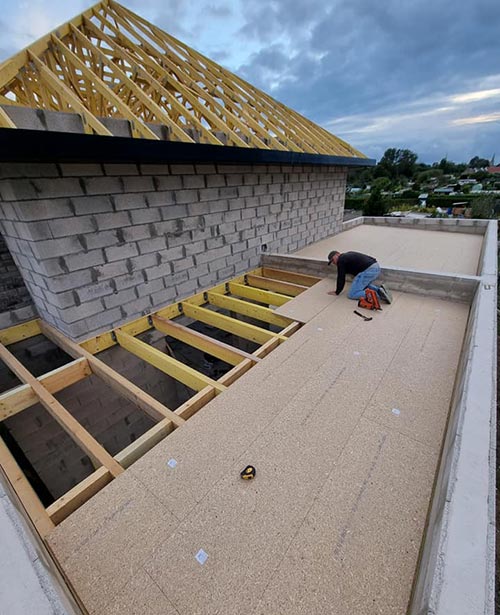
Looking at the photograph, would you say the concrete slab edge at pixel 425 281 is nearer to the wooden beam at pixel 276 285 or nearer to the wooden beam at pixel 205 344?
the wooden beam at pixel 276 285

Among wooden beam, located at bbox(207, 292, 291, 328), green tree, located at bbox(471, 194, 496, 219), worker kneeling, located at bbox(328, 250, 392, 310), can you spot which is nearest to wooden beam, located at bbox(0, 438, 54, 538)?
wooden beam, located at bbox(207, 292, 291, 328)

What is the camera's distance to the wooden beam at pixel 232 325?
10.7ft

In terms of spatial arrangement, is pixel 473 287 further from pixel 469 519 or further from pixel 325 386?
pixel 469 519

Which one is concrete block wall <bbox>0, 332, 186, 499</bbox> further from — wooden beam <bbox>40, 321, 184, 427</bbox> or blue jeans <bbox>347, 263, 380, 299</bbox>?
blue jeans <bbox>347, 263, 380, 299</bbox>

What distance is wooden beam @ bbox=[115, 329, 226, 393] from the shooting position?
2.56 m

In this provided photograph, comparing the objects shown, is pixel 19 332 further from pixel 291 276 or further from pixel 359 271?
pixel 359 271

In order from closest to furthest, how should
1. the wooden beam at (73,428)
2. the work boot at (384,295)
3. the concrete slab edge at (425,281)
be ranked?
1. the wooden beam at (73,428)
2. the concrete slab edge at (425,281)
3. the work boot at (384,295)

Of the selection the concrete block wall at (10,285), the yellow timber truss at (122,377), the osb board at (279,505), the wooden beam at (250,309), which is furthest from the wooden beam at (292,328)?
the concrete block wall at (10,285)

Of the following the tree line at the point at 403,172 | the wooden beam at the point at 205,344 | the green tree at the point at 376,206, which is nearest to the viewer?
the wooden beam at the point at 205,344

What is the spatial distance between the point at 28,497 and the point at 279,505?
152 cm

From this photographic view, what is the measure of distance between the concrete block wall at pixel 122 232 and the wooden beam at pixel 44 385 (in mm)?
464

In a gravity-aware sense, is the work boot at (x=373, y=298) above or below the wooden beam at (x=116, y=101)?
below

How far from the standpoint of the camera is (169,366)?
2.79 m

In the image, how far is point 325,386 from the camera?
97.0 inches
